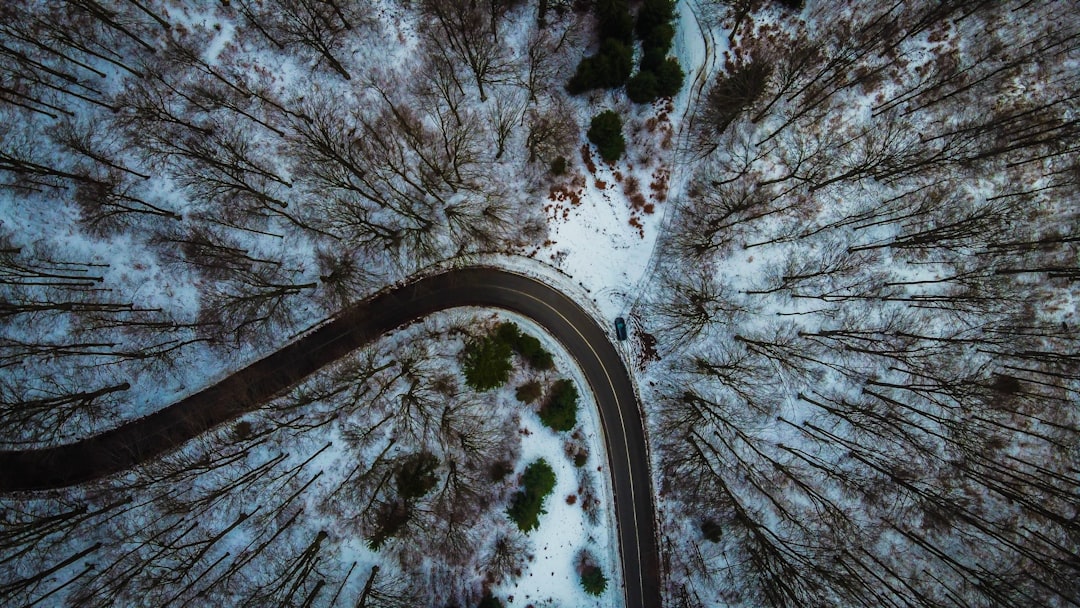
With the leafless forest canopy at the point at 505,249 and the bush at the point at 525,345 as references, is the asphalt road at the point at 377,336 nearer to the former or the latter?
the leafless forest canopy at the point at 505,249

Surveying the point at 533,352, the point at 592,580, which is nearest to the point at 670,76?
the point at 533,352

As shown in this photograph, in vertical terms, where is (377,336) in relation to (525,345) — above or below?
above

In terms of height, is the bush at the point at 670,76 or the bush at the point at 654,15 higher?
the bush at the point at 654,15

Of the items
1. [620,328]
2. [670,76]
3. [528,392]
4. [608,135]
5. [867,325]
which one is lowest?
[528,392]

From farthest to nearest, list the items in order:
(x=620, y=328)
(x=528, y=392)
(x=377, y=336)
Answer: (x=620, y=328), (x=377, y=336), (x=528, y=392)

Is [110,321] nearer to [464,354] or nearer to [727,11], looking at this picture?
[464,354]

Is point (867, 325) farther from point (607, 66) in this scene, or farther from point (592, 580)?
point (592, 580)

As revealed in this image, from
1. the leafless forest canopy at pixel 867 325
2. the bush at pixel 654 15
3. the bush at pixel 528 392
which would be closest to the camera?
the bush at pixel 654 15

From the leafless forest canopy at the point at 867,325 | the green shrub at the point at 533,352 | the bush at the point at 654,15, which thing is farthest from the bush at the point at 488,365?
the bush at the point at 654,15
